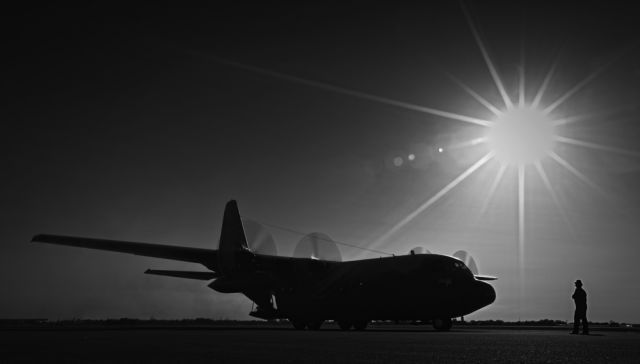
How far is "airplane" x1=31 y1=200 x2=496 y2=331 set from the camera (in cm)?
2819

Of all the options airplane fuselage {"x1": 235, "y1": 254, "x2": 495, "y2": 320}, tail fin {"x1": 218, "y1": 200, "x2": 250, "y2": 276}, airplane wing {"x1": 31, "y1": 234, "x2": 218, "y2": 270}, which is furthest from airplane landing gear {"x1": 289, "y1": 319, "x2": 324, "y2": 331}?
airplane wing {"x1": 31, "y1": 234, "x2": 218, "y2": 270}

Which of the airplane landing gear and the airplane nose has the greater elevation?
the airplane nose

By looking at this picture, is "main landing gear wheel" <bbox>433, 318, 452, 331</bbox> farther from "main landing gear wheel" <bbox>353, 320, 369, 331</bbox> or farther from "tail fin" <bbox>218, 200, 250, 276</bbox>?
"tail fin" <bbox>218, 200, 250, 276</bbox>

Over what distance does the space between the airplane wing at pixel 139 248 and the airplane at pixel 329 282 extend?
0.05m

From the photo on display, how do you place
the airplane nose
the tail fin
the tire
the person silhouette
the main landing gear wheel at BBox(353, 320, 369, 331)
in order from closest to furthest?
the person silhouette, the airplane nose, the main landing gear wheel at BBox(353, 320, 369, 331), the tail fin, the tire

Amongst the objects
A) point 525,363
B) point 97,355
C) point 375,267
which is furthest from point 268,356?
point 375,267

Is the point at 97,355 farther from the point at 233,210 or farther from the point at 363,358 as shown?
the point at 233,210

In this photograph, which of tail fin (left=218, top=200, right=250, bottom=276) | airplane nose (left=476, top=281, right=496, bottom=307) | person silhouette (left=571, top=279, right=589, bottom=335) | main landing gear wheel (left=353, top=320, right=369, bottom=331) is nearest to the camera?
person silhouette (left=571, top=279, right=589, bottom=335)

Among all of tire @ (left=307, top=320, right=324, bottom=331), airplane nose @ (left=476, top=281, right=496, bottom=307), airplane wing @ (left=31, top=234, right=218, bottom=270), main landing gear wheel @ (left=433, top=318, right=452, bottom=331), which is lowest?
tire @ (left=307, top=320, right=324, bottom=331)

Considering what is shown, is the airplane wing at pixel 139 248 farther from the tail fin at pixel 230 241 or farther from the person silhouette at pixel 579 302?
the person silhouette at pixel 579 302

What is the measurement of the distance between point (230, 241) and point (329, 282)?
251 inches

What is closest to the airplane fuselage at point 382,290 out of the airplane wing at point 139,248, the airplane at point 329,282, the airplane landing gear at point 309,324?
the airplane at point 329,282

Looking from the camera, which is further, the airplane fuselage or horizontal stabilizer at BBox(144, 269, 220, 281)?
horizontal stabilizer at BBox(144, 269, 220, 281)

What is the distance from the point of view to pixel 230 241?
34406 millimetres
